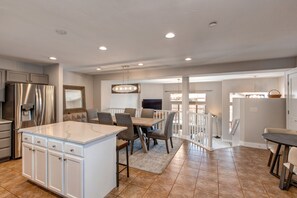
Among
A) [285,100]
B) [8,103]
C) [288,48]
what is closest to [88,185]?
[8,103]

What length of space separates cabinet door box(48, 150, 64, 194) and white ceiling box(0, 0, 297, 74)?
1.82m

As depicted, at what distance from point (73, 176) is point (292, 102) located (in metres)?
4.83

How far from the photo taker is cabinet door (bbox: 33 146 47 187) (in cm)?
216

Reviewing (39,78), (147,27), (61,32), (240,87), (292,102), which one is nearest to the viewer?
(147,27)

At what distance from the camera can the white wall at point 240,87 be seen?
636 cm

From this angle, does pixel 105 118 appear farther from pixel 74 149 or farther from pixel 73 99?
pixel 73 99

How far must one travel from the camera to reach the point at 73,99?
5.77 meters

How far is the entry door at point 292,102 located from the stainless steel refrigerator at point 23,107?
20.2 feet

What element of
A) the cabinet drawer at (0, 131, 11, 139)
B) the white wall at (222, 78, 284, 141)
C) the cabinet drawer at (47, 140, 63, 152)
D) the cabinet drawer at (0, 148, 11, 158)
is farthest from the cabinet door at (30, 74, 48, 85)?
the white wall at (222, 78, 284, 141)

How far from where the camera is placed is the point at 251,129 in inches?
173

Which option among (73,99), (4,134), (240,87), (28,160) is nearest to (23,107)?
(4,134)

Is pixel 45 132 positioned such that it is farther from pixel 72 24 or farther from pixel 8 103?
pixel 8 103

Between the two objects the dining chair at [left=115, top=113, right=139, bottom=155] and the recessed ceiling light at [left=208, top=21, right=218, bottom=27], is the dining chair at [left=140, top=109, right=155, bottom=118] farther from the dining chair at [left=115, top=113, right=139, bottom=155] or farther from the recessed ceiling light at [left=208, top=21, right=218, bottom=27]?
the recessed ceiling light at [left=208, top=21, right=218, bottom=27]

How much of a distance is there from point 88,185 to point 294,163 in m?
2.72
